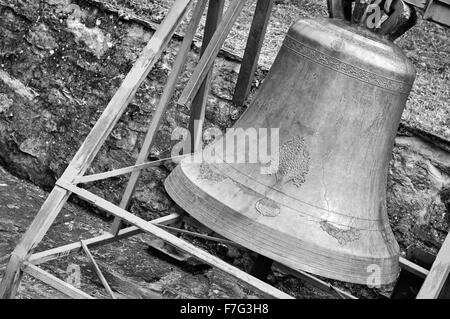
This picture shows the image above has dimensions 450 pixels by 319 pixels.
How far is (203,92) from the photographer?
3.02 m

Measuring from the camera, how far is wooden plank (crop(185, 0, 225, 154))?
9.52 ft

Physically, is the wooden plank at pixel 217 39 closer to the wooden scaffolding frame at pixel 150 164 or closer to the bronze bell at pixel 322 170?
the wooden scaffolding frame at pixel 150 164

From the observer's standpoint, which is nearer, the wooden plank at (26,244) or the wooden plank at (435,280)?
→ the wooden plank at (435,280)

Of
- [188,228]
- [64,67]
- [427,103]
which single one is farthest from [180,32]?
[427,103]

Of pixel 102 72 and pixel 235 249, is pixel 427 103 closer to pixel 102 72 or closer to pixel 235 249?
pixel 235 249

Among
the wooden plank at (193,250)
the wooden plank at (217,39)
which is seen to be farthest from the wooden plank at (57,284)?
the wooden plank at (217,39)

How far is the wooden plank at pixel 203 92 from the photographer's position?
2900 millimetres

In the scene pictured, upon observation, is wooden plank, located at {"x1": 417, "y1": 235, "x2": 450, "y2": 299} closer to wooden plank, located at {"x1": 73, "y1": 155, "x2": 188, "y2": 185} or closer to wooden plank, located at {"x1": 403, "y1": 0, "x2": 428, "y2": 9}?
wooden plank, located at {"x1": 403, "y1": 0, "x2": 428, "y2": 9}

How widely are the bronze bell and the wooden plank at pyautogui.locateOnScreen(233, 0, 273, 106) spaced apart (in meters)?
0.49

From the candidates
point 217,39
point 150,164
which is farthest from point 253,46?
point 150,164

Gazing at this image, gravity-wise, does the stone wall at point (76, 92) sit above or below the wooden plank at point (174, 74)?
below

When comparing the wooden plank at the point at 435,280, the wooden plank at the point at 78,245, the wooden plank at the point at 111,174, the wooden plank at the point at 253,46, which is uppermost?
the wooden plank at the point at 253,46

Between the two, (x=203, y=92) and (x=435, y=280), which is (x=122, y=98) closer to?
(x=203, y=92)

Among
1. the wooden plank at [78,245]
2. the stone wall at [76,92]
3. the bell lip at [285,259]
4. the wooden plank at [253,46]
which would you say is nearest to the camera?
the bell lip at [285,259]
